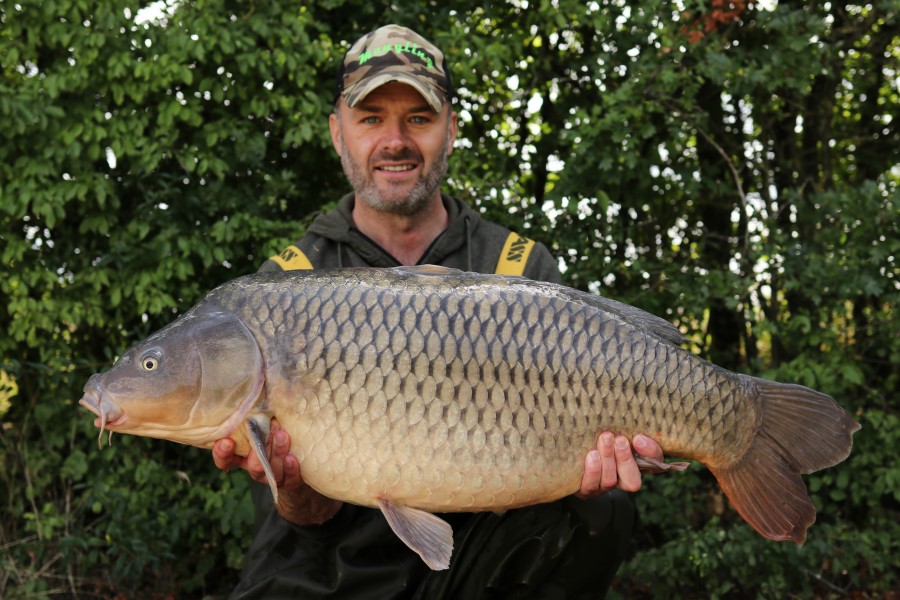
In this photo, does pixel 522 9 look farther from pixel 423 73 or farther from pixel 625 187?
pixel 423 73

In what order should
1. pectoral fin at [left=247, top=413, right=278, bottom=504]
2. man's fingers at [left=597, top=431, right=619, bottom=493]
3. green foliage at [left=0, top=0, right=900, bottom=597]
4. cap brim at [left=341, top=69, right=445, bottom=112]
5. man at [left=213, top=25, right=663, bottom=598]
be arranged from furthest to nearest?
green foliage at [left=0, top=0, right=900, bottom=597]
cap brim at [left=341, top=69, right=445, bottom=112]
man at [left=213, top=25, right=663, bottom=598]
man's fingers at [left=597, top=431, right=619, bottom=493]
pectoral fin at [left=247, top=413, right=278, bottom=504]

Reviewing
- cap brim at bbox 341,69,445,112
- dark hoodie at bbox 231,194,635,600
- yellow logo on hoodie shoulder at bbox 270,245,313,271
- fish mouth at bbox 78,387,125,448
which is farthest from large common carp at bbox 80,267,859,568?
cap brim at bbox 341,69,445,112

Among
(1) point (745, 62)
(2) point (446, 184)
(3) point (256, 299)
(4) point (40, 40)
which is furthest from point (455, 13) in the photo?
(3) point (256, 299)

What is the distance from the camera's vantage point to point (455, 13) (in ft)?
11.3

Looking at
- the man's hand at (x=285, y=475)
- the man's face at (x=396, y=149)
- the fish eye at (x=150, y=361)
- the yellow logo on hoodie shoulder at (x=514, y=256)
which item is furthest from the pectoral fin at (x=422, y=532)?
the man's face at (x=396, y=149)

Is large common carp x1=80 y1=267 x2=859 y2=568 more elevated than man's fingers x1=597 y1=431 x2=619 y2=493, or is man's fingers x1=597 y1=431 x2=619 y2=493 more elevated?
large common carp x1=80 y1=267 x2=859 y2=568

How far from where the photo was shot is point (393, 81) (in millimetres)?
2416

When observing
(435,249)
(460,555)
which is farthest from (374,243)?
(460,555)

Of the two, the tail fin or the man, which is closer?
the tail fin

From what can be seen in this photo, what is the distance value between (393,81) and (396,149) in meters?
0.16

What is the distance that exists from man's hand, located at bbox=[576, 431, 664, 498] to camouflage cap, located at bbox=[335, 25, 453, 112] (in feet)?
3.31

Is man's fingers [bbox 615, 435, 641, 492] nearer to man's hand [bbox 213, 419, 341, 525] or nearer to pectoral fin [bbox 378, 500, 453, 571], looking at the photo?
pectoral fin [bbox 378, 500, 453, 571]

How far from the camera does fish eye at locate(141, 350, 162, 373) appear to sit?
1.72 meters

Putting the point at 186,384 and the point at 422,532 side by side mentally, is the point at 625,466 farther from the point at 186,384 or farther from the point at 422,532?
the point at 186,384
